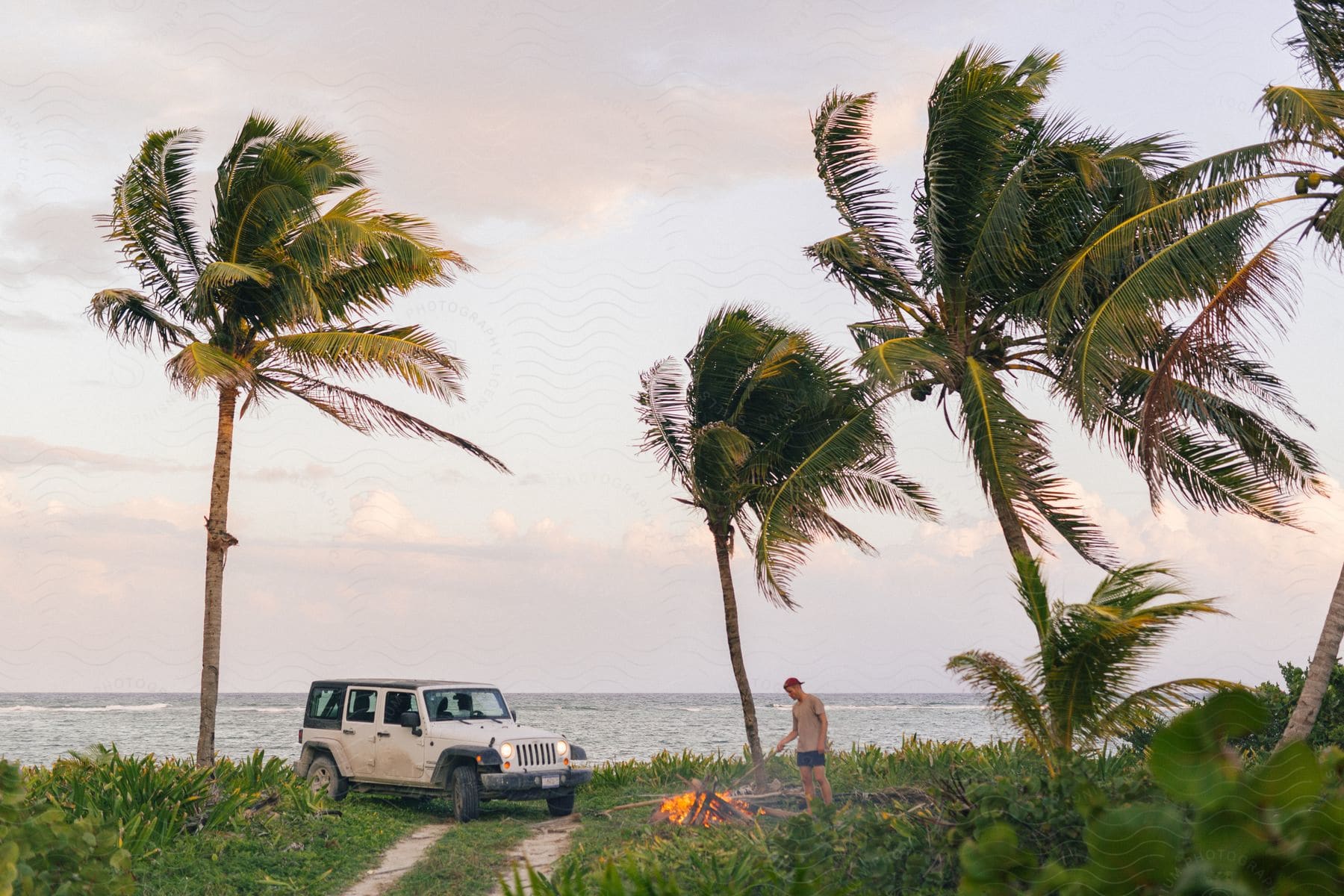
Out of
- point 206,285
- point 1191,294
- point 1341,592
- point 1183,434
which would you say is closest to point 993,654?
point 1341,592

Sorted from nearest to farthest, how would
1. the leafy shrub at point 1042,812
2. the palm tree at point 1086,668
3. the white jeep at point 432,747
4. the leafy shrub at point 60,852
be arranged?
the leafy shrub at point 60,852 → the leafy shrub at point 1042,812 → the palm tree at point 1086,668 → the white jeep at point 432,747

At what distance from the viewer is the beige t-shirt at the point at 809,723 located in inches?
492

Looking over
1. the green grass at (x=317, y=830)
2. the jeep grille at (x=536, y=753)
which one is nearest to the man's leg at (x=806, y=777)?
the green grass at (x=317, y=830)

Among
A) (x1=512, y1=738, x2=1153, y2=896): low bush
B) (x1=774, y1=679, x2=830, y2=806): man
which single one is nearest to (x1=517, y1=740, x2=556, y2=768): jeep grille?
(x1=774, y1=679, x2=830, y2=806): man

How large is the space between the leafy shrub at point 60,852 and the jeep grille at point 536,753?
10.1 metres

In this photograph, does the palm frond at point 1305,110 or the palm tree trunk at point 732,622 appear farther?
the palm tree trunk at point 732,622

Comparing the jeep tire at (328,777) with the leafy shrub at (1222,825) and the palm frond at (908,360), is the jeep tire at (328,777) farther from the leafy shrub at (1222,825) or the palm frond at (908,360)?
the leafy shrub at (1222,825)

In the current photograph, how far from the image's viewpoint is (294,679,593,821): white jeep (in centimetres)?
1407

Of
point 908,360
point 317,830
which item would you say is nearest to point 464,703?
point 317,830

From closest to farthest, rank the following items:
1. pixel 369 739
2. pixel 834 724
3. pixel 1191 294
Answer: pixel 1191 294 → pixel 369 739 → pixel 834 724

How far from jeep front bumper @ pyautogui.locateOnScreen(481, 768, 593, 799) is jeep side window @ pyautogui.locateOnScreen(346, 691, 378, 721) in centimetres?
237

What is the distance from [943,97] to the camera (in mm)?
13289

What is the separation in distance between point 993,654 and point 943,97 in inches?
286

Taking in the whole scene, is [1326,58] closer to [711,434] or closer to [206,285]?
[711,434]
